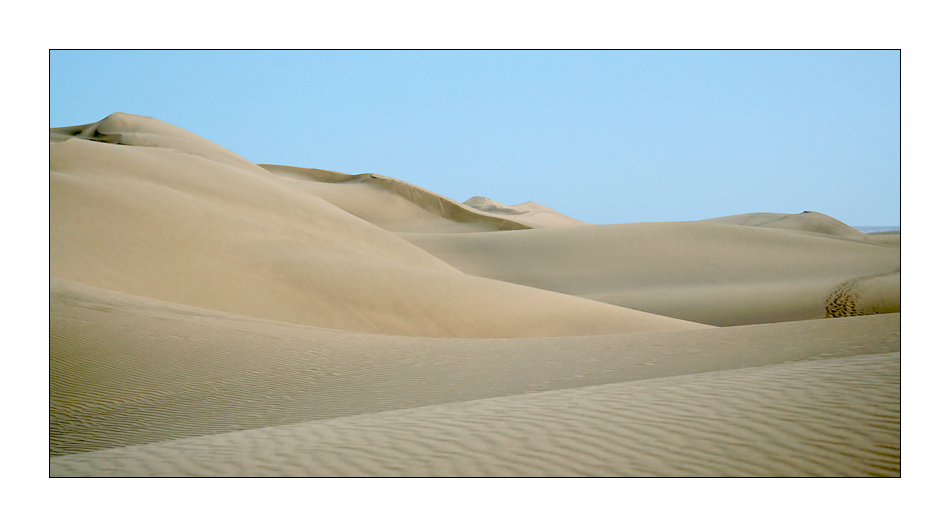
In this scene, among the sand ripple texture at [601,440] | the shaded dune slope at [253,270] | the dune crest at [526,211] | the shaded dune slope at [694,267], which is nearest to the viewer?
the sand ripple texture at [601,440]

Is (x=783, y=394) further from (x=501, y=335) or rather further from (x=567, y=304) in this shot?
(x=567, y=304)

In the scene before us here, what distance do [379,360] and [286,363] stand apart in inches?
46.5

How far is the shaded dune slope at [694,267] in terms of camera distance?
68.3 ft

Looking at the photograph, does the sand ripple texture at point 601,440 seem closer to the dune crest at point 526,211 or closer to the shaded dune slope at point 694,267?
the shaded dune slope at point 694,267

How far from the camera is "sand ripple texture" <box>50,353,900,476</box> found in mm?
3625

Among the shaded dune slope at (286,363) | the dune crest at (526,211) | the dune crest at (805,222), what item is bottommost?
the shaded dune slope at (286,363)

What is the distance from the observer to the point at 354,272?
15625 millimetres

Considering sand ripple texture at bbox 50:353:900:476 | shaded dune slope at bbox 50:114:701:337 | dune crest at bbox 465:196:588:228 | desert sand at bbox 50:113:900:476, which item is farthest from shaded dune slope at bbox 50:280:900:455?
dune crest at bbox 465:196:588:228

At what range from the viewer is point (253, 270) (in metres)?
14.7

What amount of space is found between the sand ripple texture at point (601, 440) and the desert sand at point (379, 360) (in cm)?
2

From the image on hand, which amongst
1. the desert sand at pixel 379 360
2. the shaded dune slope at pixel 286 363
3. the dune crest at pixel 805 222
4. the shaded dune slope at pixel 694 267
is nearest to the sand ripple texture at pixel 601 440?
the desert sand at pixel 379 360

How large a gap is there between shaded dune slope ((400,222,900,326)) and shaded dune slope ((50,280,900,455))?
11.4 metres

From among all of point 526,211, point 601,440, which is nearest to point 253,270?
point 601,440

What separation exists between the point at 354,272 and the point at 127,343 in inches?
320
